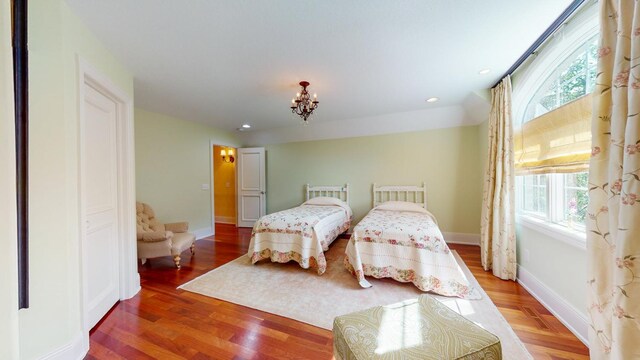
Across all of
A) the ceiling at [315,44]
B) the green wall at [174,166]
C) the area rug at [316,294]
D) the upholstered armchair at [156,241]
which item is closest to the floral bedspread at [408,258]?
the area rug at [316,294]

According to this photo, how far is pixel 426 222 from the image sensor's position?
2.97m

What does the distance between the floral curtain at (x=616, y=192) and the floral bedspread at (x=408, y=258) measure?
3.44 ft

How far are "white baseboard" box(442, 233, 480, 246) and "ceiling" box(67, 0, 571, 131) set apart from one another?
2.52 meters

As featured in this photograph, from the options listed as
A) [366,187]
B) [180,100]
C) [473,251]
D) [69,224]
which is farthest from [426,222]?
[180,100]

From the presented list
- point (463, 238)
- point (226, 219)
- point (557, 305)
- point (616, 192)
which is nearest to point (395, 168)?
point (463, 238)

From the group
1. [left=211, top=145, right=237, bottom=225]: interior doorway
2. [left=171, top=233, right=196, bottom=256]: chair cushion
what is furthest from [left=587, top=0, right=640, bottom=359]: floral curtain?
[left=211, top=145, right=237, bottom=225]: interior doorway

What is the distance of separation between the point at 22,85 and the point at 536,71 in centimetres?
396

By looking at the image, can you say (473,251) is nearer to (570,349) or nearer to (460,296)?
(460,296)

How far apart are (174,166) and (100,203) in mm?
2371

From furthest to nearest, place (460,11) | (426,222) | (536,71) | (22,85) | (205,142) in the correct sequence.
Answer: (205,142), (426,222), (536,71), (460,11), (22,85)

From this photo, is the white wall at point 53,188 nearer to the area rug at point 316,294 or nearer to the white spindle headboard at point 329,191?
the area rug at point 316,294

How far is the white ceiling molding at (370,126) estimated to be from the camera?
3924 mm

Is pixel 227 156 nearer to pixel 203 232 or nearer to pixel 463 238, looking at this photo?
pixel 203 232

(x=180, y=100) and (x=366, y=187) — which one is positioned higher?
(x=180, y=100)
